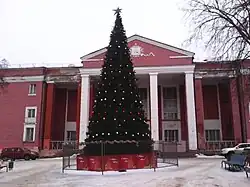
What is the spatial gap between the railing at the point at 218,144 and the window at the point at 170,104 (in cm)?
510

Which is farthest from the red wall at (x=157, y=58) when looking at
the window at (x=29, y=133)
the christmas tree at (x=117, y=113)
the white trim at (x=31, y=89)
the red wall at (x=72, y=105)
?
the window at (x=29, y=133)

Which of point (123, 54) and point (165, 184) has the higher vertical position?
point (123, 54)

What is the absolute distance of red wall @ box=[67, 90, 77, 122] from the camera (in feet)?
122

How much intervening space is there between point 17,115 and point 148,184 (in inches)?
1059

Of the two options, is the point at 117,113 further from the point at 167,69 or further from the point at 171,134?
the point at 171,134

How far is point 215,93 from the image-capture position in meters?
35.1

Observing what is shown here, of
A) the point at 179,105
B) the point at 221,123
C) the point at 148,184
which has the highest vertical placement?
the point at 179,105

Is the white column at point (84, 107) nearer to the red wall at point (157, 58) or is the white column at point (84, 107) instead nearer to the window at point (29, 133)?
the red wall at point (157, 58)

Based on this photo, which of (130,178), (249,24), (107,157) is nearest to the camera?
(130,178)

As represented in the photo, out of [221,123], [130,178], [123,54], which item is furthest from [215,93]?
[130,178]

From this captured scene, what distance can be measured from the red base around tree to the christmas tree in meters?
0.38

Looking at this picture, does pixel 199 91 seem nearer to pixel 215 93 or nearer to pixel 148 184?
pixel 215 93

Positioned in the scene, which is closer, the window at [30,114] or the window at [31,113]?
the window at [30,114]

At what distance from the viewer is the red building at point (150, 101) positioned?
30750 millimetres
